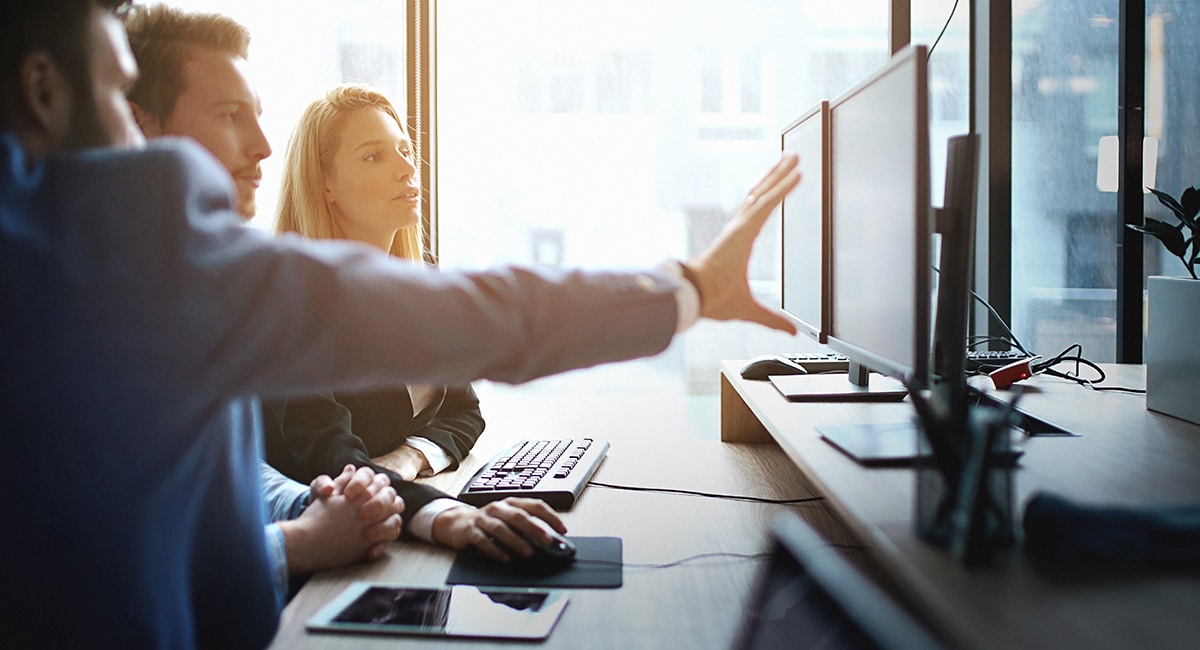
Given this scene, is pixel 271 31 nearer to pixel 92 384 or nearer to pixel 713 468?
pixel 713 468

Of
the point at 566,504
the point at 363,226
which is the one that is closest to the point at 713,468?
the point at 566,504

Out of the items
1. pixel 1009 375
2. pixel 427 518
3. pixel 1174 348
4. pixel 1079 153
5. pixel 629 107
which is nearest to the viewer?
pixel 427 518

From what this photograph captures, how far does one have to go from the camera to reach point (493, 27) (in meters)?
2.83

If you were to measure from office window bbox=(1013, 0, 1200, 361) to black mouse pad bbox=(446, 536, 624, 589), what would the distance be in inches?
83.6

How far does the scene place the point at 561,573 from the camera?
103 centimetres

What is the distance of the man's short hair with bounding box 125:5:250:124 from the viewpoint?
1.19 metres

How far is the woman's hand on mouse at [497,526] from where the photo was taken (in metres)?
1.06

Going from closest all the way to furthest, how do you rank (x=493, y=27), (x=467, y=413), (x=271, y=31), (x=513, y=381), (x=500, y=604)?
(x=513, y=381), (x=500, y=604), (x=467, y=413), (x=271, y=31), (x=493, y=27)

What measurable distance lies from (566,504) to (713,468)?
15.3 inches

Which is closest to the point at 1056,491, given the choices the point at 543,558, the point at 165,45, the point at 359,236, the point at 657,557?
the point at 657,557

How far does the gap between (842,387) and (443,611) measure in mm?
969

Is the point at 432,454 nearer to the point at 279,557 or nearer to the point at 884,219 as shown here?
the point at 279,557

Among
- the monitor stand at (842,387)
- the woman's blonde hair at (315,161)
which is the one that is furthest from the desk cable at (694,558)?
the woman's blonde hair at (315,161)

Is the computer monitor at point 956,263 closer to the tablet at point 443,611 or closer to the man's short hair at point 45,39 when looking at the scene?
the tablet at point 443,611
